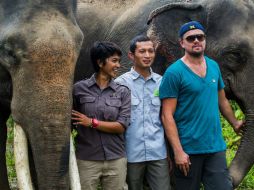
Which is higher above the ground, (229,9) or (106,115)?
(229,9)

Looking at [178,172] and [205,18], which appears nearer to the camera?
[178,172]

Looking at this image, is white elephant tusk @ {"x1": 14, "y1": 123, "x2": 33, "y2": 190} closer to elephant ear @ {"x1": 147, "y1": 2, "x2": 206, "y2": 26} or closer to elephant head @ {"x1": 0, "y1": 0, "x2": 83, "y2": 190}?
elephant head @ {"x1": 0, "y1": 0, "x2": 83, "y2": 190}

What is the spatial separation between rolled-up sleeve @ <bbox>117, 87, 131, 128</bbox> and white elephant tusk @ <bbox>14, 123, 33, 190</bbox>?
1.97 ft

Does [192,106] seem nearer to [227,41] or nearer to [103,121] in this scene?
[103,121]

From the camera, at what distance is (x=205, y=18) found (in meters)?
5.84

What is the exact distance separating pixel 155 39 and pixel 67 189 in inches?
69.6

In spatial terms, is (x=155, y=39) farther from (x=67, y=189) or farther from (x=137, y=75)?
(x=67, y=189)

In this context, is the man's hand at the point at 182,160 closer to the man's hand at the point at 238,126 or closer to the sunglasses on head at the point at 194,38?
the man's hand at the point at 238,126

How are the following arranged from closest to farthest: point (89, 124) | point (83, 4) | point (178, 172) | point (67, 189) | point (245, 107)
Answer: point (67, 189), point (89, 124), point (178, 172), point (245, 107), point (83, 4)

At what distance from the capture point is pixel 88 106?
466 centimetres

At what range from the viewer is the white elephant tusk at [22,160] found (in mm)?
4375

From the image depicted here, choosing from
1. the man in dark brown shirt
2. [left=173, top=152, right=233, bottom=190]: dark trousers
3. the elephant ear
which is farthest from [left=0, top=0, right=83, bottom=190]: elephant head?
the elephant ear

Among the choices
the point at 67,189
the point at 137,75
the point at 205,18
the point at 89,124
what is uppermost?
the point at 205,18

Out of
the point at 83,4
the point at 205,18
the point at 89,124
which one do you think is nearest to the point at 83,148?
the point at 89,124
